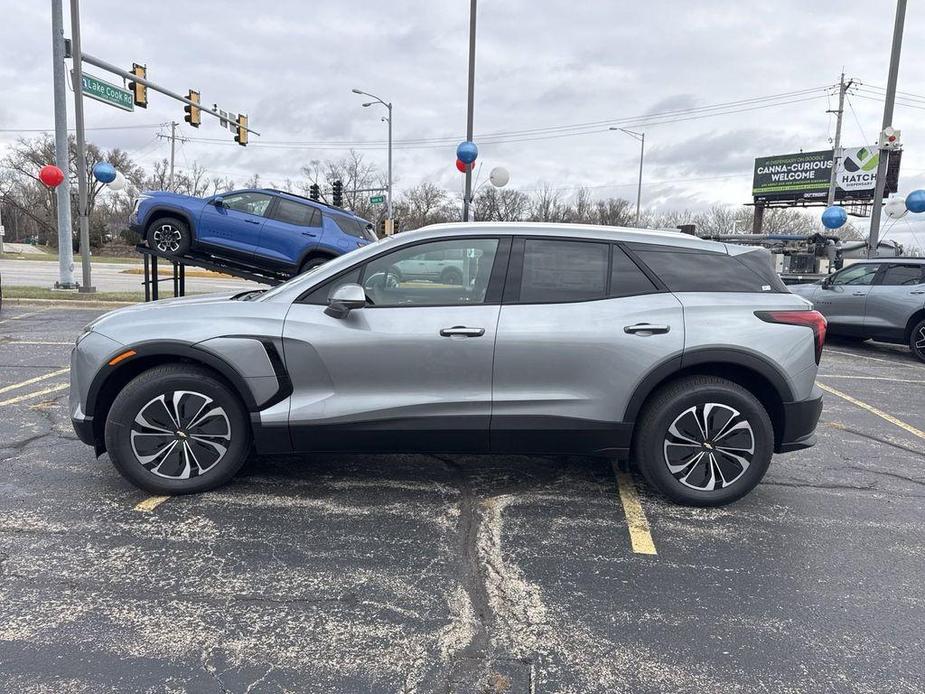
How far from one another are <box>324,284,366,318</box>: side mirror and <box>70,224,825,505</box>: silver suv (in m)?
0.02

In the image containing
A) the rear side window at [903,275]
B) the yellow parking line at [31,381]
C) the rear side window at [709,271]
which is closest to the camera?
the rear side window at [709,271]

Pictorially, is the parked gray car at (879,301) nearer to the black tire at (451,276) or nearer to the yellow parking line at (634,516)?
the yellow parking line at (634,516)

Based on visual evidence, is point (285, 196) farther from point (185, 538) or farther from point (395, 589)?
point (395, 589)

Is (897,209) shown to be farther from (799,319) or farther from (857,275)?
(799,319)

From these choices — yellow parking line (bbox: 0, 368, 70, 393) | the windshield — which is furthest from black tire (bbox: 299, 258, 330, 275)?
the windshield

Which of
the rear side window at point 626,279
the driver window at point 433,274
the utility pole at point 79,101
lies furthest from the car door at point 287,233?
the rear side window at point 626,279

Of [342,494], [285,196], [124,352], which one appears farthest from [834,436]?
[285,196]

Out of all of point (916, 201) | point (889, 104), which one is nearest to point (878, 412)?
point (889, 104)

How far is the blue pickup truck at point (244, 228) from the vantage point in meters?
10.5

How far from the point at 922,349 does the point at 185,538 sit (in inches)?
443

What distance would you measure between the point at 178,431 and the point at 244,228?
25.3 feet

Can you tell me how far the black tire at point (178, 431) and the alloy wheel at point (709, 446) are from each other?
8.48ft

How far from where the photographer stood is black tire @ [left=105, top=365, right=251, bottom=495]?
3627 millimetres

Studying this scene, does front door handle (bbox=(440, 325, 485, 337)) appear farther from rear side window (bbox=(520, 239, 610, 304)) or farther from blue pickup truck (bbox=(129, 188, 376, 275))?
blue pickup truck (bbox=(129, 188, 376, 275))
